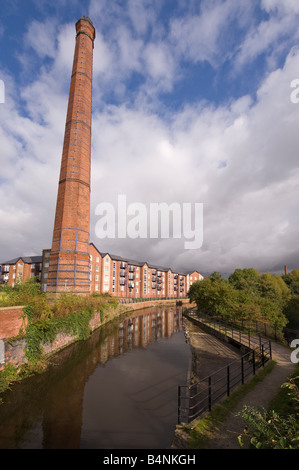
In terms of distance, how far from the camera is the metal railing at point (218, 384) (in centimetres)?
679

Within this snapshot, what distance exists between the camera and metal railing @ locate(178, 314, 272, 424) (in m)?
6.79

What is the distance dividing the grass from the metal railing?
224 millimetres

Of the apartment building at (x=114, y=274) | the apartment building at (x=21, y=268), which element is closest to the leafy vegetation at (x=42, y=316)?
the apartment building at (x=114, y=274)

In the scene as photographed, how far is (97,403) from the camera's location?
910cm

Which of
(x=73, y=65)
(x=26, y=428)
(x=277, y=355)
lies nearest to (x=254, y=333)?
(x=277, y=355)

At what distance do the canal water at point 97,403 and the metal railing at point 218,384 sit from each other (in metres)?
0.57

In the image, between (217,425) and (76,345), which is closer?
(217,425)

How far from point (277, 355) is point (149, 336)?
41.4ft

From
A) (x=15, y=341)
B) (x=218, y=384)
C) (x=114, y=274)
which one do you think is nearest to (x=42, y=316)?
(x=15, y=341)

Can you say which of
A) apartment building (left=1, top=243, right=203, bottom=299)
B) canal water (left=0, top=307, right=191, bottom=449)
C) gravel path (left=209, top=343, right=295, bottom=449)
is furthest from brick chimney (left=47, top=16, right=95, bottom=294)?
gravel path (left=209, top=343, right=295, bottom=449)

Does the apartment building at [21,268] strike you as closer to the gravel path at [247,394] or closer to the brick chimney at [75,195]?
the brick chimney at [75,195]

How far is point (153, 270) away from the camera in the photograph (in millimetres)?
71562

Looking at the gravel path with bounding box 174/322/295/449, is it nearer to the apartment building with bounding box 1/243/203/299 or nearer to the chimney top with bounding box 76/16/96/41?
the apartment building with bounding box 1/243/203/299

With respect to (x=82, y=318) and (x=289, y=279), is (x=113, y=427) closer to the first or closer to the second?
(x=82, y=318)
